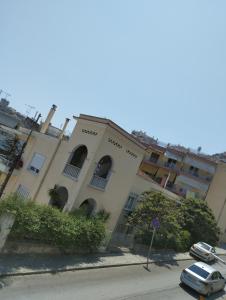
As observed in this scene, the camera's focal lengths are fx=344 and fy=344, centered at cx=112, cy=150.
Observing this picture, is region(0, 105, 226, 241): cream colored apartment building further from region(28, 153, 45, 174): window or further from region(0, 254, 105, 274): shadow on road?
region(0, 254, 105, 274): shadow on road

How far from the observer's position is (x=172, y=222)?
26688mm

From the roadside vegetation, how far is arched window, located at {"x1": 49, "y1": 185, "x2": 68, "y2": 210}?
18.6 ft

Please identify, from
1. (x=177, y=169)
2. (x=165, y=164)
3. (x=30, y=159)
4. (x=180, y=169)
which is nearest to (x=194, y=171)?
(x=180, y=169)

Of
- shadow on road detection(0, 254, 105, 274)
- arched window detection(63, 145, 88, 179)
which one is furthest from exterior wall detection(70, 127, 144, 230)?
shadow on road detection(0, 254, 105, 274)

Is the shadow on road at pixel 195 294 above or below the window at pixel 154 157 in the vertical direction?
below

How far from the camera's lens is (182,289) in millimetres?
20844

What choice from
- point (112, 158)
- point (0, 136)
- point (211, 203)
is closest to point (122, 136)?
point (112, 158)

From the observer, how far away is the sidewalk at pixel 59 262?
15573 millimetres

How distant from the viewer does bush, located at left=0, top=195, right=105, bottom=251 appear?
1675 cm

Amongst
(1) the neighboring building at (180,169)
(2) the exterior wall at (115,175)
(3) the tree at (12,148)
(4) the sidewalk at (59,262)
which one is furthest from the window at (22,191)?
(1) the neighboring building at (180,169)

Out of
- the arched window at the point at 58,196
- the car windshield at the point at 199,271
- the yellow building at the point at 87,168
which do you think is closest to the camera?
the car windshield at the point at 199,271

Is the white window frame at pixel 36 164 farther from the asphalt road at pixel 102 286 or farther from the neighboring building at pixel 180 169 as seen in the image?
the neighboring building at pixel 180 169

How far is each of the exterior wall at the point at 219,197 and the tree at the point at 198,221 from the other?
12717mm

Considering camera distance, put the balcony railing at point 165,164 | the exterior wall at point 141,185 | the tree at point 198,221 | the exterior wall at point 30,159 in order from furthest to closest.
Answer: the balcony railing at point 165,164 → the tree at point 198,221 → the exterior wall at point 141,185 → the exterior wall at point 30,159
